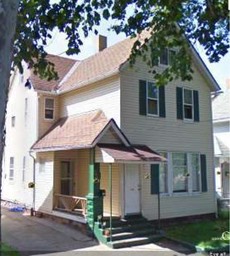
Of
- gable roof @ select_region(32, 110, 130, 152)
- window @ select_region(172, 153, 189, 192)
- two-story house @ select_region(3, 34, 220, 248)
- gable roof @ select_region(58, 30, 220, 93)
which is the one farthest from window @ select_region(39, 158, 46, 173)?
window @ select_region(172, 153, 189, 192)

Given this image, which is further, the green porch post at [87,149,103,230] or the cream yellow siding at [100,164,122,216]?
the cream yellow siding at [100,164,122,216]

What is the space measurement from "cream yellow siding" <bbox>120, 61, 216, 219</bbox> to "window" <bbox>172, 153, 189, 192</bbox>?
35 cm

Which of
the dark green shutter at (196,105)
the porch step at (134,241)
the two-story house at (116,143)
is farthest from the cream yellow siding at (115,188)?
the dark green shutter at (196,105)

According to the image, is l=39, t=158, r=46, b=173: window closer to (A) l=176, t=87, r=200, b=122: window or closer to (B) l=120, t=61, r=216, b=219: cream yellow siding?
(B) l=120, t=61, r=216, b=219: cream yellow siding

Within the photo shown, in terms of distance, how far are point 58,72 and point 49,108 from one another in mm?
2764

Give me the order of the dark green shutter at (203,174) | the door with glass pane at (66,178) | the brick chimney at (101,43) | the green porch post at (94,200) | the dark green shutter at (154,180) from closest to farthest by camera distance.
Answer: the green porch post at (94,200) < the dark green shutter at (154,180) < the door with glass pane at (66,178) < the dark green shutter at (203,174) < the brick chimney at (101,43)

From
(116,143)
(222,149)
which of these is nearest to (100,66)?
(116,143)

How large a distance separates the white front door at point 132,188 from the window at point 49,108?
6000 millimetres

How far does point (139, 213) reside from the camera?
15453 mm

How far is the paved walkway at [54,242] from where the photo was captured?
38.6 ft

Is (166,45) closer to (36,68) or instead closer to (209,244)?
(36,68)

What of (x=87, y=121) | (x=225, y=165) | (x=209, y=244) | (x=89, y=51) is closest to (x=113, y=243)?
(x=209, y=244)

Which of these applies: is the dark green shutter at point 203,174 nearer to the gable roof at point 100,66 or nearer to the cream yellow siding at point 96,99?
the cream yellow siding at point 96,99

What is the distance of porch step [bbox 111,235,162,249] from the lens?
41.5ft
